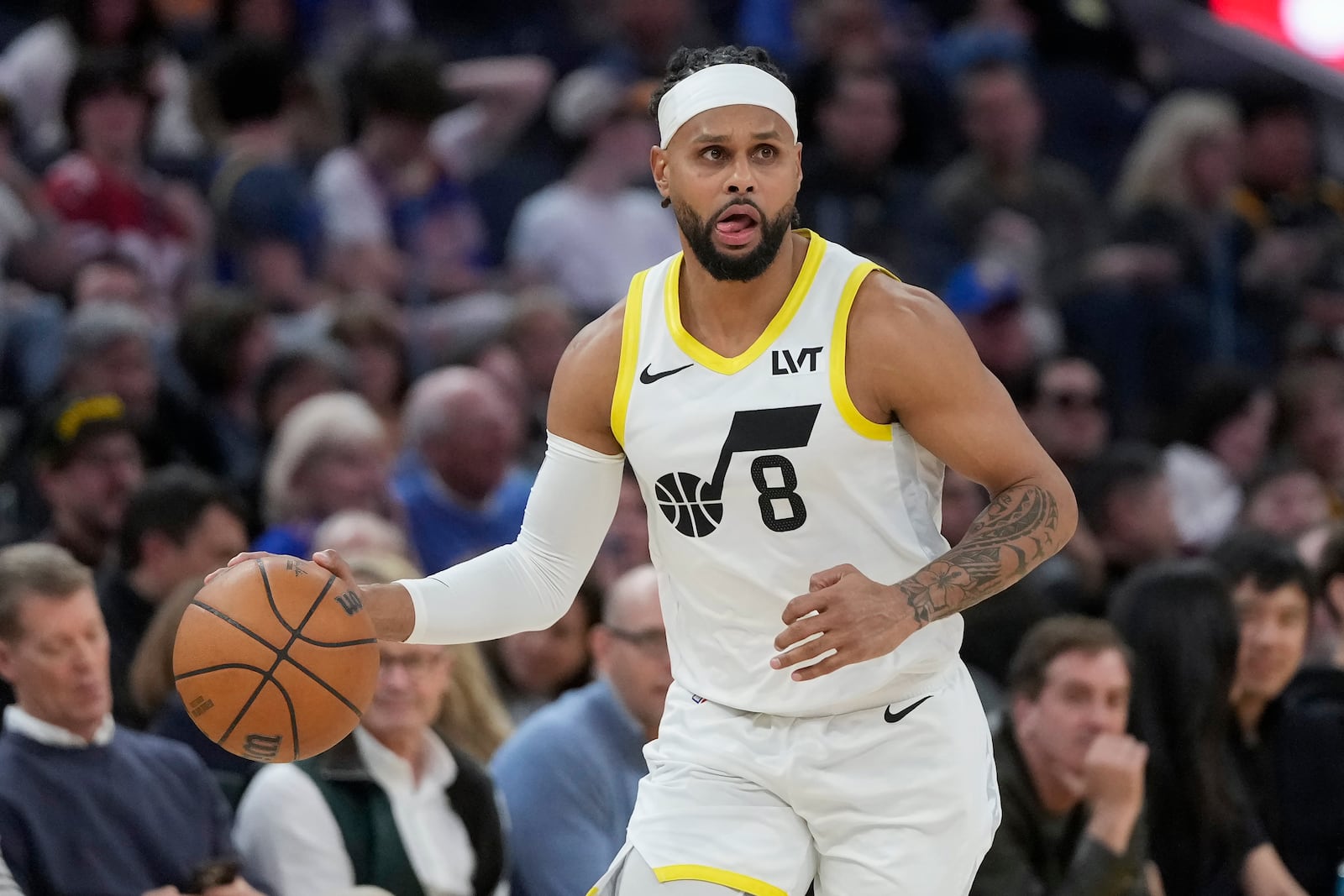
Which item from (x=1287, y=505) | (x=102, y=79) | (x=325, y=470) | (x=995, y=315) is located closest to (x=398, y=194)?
(x=102, y=79)

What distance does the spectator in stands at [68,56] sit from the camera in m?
9.71

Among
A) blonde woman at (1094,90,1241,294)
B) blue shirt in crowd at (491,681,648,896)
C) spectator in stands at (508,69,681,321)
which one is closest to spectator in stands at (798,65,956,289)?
spectator in stands at (508,69,681,321)

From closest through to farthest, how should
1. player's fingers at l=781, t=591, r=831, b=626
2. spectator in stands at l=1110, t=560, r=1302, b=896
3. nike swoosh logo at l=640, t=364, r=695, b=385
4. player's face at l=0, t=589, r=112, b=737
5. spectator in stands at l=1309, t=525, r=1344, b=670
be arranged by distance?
player's fingers at l=781, t=591, r=831, b=626, nike swoosh logo at l=640, t=364, r=695, b=385, player's face at l=0, t=589, r=112, b=737, spectator in stands at l=1110, t=560, r=1302, b=896, spectator in stands at l=1309, t=525, r=1344, b=670

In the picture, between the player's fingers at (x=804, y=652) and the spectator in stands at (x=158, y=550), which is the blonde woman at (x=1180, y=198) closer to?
the spectator in stands at (x=158, y=550)

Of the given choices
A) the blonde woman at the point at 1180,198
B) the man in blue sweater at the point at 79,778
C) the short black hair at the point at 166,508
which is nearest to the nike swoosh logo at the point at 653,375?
the man in blue sweater at the point at 79,778

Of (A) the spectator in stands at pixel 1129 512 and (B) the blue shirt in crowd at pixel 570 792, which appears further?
(A) the spectator in stands at pixel 1129 512

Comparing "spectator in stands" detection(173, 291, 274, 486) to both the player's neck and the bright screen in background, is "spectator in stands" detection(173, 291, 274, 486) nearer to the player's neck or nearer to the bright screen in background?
the player's neck

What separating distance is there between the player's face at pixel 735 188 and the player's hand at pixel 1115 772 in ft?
7.40

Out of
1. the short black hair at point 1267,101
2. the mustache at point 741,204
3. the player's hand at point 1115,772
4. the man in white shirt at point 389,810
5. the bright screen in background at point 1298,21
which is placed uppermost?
the bright screen in background at point 1298,21

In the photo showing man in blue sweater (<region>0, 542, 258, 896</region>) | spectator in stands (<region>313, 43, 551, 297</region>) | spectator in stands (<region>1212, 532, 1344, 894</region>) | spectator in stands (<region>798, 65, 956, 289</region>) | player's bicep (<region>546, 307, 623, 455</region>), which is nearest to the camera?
player's bicep (<region>546, 307, 623, 455</region>)

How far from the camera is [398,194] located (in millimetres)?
9727

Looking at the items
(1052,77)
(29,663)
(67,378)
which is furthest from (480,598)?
(1052,77)

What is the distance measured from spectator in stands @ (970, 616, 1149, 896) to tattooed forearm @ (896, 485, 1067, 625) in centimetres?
193

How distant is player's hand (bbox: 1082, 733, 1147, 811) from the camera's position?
216 inches
